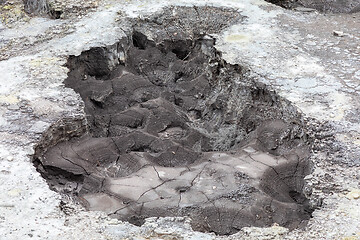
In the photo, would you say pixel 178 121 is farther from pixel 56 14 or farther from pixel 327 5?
pixel 327 5

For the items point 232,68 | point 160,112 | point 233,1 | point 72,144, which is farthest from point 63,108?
point 233,1

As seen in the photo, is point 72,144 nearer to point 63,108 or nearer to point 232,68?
point 63,108

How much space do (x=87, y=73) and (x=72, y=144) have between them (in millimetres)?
1381

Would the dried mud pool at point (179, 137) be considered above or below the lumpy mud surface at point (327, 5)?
below

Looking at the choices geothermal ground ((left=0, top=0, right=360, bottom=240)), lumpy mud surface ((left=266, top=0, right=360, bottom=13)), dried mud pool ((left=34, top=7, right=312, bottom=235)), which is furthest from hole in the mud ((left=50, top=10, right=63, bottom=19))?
lumpy mud surface ((left=266, top=0, right=360, bottom=13))

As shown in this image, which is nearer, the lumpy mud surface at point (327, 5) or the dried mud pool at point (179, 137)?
the dried mud pool at point (179, 137)

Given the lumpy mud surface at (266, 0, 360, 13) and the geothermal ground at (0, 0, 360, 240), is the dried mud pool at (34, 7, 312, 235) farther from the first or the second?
the lumpy mud surface at (266, 0, 360, 13)

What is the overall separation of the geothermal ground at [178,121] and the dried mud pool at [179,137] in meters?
0.01

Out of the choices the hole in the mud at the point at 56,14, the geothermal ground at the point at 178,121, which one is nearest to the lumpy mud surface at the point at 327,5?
the geothermal ground at the point at 178,121

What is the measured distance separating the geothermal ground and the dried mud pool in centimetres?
1

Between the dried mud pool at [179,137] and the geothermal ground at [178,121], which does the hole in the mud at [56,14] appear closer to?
the geothermal ground at [178,121]

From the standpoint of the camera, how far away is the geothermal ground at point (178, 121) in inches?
124

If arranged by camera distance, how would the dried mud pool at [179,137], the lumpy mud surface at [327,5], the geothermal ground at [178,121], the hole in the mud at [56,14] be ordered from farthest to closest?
the lumpy mud surface at [327,5] < the hole in the mud at [56,14] < the dried mud pool at [179,137] < the geothermal ground at [178,121]

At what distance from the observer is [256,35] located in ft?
17.7
